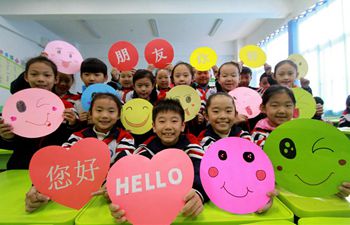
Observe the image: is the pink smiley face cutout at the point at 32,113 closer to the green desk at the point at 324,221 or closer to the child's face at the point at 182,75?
the child's face at the point at 182,75

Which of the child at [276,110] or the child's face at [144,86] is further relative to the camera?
the child's face at [144,86]

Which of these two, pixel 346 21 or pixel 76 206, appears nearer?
pixel 76 206

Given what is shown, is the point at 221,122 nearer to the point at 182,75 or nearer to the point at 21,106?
the point at 182,75

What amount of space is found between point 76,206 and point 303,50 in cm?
492

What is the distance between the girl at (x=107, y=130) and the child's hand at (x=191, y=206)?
0.46 meters

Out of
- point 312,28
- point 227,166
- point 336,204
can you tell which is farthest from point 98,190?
point 312,28

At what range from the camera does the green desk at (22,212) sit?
727 millimetres

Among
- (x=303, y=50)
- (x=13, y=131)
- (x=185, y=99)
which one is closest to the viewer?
(x=13, y=131)

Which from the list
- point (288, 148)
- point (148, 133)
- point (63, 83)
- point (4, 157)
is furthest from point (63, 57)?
point (288, 148)

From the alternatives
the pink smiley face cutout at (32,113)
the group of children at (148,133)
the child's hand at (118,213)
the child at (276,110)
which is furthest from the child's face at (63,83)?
the child at (276,110)

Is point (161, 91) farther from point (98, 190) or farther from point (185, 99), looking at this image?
point (98, 190)

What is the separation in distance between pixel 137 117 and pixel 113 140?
0.30 meters

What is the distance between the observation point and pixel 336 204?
82 cm

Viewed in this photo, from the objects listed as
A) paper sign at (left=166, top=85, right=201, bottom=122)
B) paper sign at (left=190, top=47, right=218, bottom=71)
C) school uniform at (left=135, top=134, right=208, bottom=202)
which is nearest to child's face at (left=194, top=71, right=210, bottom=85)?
paper sign at (left=190, top=47, right=218, bottom=71)
